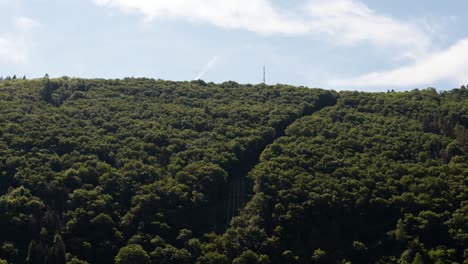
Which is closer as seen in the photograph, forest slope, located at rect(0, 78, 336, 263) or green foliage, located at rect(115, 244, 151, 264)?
green foliage, located at rect(115, 244, 151, 264)

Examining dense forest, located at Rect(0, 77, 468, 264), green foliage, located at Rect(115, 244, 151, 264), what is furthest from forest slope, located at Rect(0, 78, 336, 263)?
green foliage, located at Rect(115, 244, 151, 264)

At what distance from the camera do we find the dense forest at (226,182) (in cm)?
8869

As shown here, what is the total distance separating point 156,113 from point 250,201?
37468mm

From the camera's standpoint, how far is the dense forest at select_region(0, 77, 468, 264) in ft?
291

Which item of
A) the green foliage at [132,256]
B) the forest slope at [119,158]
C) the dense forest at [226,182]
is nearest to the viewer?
the green foliage at [132,256]

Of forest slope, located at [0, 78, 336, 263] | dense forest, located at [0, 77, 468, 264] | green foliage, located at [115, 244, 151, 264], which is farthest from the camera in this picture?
dense forest, located at [0, 77, 468, 264]

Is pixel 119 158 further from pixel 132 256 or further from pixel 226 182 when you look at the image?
pixel 132 256

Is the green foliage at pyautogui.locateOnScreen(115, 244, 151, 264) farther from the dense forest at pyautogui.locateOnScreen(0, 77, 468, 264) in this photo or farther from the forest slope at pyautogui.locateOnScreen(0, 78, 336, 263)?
the forest slope at pyautogui.locateOnScreen(0, 78, 336, 263)

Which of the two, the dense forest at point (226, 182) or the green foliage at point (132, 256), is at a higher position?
the dense forest at point (226, 182)

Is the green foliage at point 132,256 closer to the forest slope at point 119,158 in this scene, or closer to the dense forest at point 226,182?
the dense forest at point 226,182

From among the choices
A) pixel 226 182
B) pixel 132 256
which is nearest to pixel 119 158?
pixel 226 182

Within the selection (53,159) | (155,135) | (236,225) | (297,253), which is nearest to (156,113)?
(155,135)

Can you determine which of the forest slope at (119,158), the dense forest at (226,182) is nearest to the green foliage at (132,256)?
the dense forest at (226,182)

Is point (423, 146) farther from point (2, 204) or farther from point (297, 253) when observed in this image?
point (2, 204)
